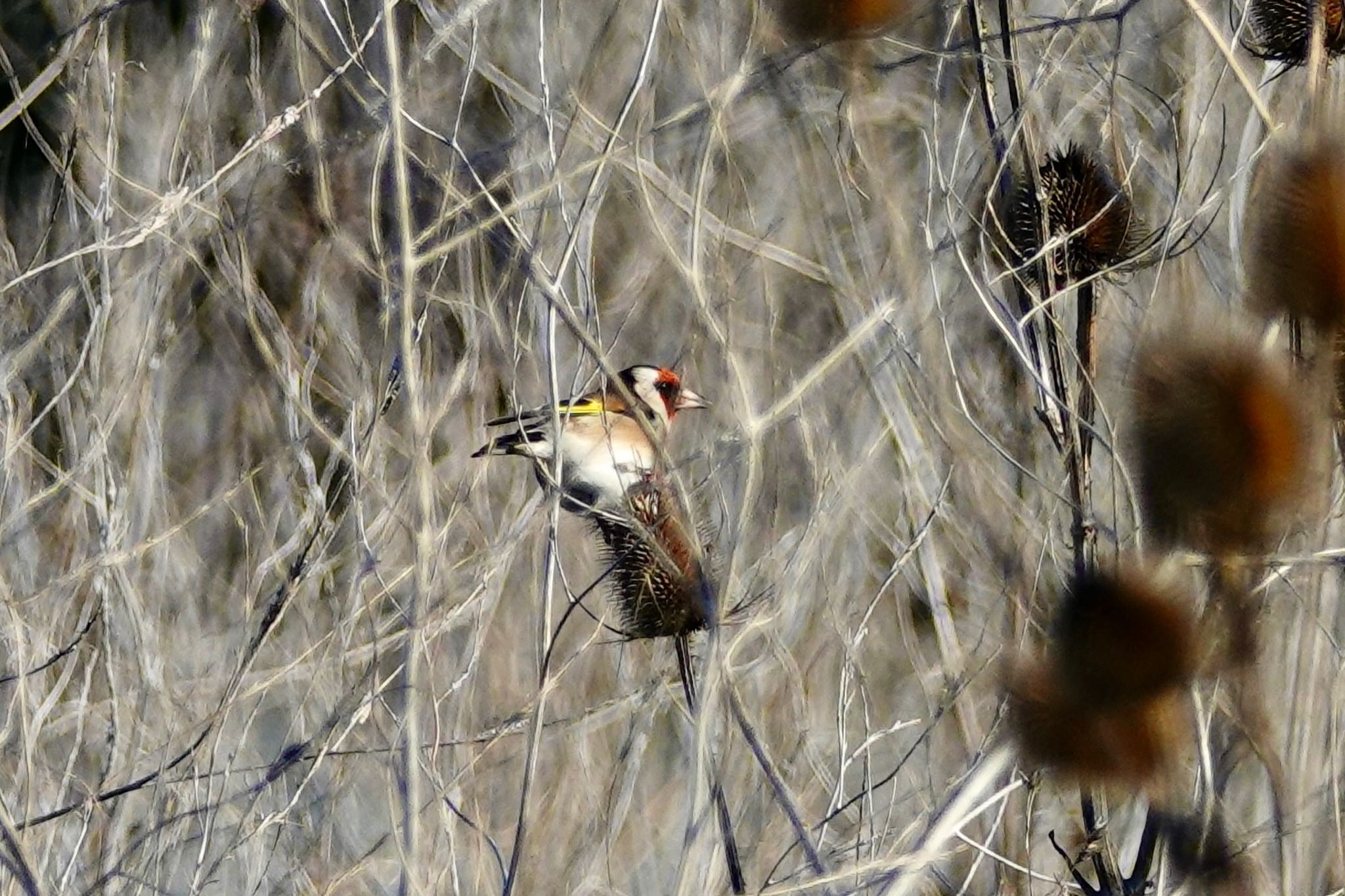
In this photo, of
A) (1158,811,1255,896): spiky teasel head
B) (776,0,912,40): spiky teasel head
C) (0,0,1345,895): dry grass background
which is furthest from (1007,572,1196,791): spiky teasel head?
(776,0,912,40): spiky teasel head

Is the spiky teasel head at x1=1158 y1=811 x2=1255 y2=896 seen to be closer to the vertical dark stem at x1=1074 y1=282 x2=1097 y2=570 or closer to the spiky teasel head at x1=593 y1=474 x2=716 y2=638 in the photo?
the vertical dark stem at x1=1074 y1=282 x2=1097 y2=570

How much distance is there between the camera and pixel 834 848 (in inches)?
136

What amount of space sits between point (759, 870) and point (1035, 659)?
1.98m

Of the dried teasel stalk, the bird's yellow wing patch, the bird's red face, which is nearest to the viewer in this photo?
the dried teasel stalk

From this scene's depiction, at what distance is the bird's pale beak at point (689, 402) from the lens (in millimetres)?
4684

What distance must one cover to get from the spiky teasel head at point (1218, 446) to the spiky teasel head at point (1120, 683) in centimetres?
12

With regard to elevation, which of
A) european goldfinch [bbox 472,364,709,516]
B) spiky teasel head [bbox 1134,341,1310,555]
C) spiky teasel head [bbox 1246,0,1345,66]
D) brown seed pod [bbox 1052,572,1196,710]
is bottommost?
brown seed pod [bbox 1052,572,1196,710]

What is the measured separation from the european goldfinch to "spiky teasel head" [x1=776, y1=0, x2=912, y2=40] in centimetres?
102

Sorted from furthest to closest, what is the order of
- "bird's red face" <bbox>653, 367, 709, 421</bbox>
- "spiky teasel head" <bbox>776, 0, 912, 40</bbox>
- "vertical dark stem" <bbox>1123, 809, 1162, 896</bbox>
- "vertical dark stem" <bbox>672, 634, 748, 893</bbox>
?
"bird's red face" <bbox>653, 367, 709, 421</bbox> < "spiky teasel head" <bbox>776, 0, 912, 40</bbox> < "vertical dark stem" <bbox>672, 634, 748, 893</bbox> < "vertical dark stem" <bbox>1123, 809, 1162, 896</bbox>

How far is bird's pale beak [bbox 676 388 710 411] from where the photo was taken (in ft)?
15.4

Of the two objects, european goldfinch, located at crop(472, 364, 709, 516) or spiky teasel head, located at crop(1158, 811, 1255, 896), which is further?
european goldfinch, located at crop(472, 364, 709, 516)

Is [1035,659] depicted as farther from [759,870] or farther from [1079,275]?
[759,870]

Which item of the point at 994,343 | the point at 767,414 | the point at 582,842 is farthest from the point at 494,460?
the point at 767,414

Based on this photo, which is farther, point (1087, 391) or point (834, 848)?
point (834, 848)
